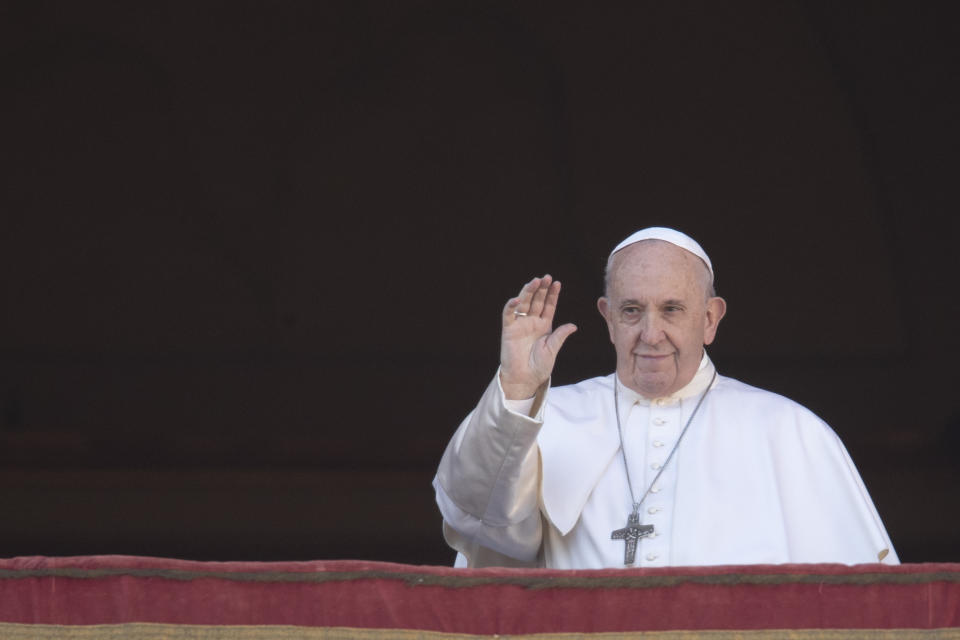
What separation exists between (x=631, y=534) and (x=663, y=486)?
0.59 feet

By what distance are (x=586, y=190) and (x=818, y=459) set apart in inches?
172

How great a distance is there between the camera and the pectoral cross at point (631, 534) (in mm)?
2660

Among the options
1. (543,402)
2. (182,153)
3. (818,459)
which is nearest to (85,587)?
(543,402)

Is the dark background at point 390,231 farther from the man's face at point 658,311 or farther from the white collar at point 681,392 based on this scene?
the man's face at point 658,311

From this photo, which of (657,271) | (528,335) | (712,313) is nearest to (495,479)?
(528,335)

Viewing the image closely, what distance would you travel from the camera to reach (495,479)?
2.56 meters

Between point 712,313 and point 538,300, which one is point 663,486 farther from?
point 538,300

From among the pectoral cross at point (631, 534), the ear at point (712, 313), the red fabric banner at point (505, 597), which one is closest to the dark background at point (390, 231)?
the ear at point (712, 313)

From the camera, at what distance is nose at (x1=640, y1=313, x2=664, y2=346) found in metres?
2.78

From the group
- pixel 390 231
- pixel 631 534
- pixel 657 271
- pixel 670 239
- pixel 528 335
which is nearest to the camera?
pixel 528 335

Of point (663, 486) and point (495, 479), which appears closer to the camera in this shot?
point (495, 479)

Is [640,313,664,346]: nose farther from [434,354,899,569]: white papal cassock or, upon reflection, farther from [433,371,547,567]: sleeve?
[433,371,547,567]: sleeve

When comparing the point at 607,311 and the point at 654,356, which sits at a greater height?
the point at 607,311

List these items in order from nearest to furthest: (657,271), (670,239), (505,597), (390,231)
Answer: (505,597)
(657,271)
(670,239)
(390,231)
